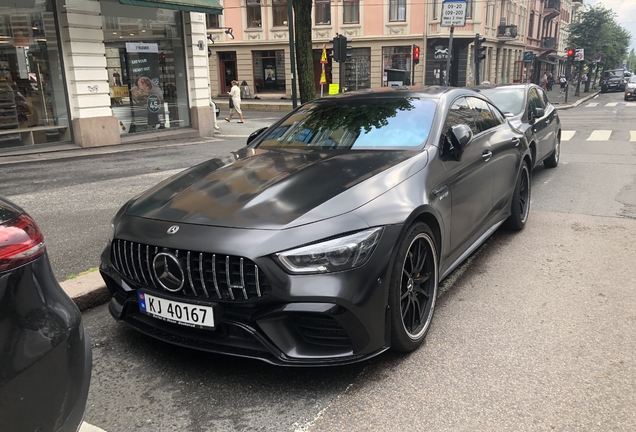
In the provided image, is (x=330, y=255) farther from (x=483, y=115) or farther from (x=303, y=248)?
(x=483, y=115)

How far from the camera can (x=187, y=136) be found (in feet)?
52.5

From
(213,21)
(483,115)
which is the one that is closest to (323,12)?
(213,21)

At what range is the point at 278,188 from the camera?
3.13 meters

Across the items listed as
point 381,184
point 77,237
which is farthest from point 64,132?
point 381,184

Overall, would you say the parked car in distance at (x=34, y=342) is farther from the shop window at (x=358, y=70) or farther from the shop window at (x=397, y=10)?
the shop window at (x=397, y=10)

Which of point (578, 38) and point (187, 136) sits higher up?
point (578, 38)

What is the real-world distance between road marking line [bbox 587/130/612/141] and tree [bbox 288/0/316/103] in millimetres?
7939

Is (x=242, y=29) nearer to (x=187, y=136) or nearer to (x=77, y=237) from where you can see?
(x=187, y=136)

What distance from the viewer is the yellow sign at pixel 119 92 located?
14.3 meters

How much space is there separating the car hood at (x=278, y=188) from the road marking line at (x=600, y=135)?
12.5 meters

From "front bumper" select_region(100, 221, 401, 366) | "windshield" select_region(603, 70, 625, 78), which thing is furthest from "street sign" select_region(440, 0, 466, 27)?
"windshield" select_region(603, 70, 625, 78)

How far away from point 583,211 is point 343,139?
404 centimetres

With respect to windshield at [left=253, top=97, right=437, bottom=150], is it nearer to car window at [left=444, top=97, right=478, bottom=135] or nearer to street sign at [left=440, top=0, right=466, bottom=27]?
car window at [left=444, top=97, right=478, bottom=135]

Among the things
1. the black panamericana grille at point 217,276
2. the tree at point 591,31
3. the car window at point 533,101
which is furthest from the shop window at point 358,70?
the black panamericana grille at point 217,276
